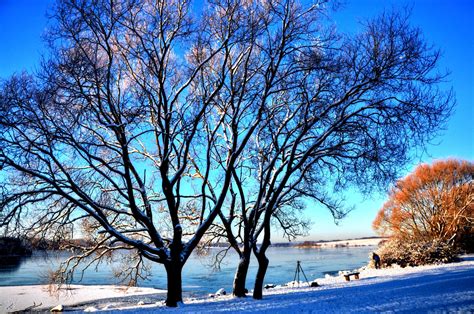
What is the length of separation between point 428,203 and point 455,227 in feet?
10.2

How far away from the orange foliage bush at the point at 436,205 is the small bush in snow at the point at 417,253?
3359 millimetres

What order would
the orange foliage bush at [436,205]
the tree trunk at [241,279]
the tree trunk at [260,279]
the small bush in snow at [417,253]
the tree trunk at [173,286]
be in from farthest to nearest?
1. the orange foliage bush at [436,205]
2. the small bush in snow at [417,253]
3. the tree trunk at [241,279]
4. the tree trunk at [260,279]
5. the tree trunk at [173,286]

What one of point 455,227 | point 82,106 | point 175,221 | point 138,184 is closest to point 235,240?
point 175,221

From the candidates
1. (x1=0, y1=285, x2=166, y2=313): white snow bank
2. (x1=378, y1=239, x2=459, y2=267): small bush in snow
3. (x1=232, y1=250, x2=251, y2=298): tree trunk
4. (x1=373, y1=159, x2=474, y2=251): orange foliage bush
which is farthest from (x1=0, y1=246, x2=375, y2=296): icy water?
(x1=373, y1=159, x2=474, y2=251): orange foliage bush

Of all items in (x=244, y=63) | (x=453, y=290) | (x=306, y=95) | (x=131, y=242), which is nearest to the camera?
(x=453, y=290)

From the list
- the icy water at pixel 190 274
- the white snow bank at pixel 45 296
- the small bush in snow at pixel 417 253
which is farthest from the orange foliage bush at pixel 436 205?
the white snow bank at pixel 45 296

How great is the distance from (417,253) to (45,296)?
26.3m

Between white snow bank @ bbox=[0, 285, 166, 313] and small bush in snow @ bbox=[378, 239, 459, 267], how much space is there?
20232 mm

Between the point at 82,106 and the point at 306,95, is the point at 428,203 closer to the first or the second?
the point at 306,95

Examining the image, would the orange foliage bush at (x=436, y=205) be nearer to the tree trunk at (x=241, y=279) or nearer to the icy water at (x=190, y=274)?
the icy water at (x=190, y=274)

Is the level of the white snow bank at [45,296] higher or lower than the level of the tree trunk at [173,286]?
lower

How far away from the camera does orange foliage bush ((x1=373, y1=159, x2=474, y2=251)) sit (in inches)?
1305

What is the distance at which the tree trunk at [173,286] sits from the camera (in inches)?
530

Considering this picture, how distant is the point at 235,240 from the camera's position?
17484mm
